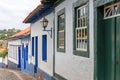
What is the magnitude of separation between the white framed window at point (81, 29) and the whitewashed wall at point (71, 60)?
36 cm

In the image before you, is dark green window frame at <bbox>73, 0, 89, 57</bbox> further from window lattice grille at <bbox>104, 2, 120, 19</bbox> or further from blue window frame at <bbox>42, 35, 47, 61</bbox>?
blue window frame at <bbox>42, 35, 47, 61</bbox>

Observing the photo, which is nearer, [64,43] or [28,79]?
[64,43]

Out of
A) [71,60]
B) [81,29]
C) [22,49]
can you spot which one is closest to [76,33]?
[81,29]

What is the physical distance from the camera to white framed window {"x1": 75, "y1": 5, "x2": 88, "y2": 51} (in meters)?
9.88

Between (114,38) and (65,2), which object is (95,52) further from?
(65,2)

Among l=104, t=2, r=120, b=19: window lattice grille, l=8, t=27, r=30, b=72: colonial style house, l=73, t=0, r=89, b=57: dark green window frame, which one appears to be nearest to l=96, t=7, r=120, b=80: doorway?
l=104, t=2, r=120, b=19: window lattice grille

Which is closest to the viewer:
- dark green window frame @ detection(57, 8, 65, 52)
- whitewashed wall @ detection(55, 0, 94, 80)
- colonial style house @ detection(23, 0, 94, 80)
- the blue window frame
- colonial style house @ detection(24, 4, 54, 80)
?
whitewashed wall @ detection(55, 0, 94, 80)

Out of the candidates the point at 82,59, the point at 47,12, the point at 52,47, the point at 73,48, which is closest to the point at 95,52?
the point at 82,59

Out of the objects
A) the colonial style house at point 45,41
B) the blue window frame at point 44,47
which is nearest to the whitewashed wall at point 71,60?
the colonial style house at point 45,41

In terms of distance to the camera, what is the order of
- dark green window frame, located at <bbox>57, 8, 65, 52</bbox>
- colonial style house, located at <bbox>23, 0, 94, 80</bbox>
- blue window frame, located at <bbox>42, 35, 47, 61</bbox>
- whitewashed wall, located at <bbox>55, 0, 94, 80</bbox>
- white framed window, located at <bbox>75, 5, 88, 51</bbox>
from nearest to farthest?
whitewashed wall, located at <bbox>55, 0, 94, 80</bbox> → colonial style house, located at <bbox>23, 0, 94, 80</bbox> → white framed window, located at <bbox>75, 5, 88, 51</bbox> → dark green window frame, located at <bbox>57, 8, 65, 52</bbox> → blue window frame, located at <bbox>42, 35, 47, 61</bbox>

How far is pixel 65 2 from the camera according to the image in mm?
12422

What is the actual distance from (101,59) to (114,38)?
808mm

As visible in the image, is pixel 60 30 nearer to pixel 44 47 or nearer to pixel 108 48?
pixel 44 47

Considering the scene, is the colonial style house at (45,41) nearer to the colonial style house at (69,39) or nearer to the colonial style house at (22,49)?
the colonial style house at (69,39)
